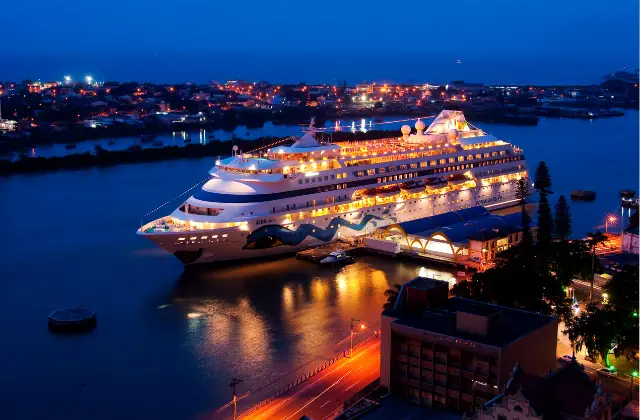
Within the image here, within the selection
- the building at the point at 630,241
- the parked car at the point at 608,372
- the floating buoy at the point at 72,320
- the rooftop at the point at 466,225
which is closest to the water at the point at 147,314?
the floating buoy at the point at 72,320

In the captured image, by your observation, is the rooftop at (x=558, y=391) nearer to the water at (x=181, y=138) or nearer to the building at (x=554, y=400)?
the building at (x=554, y=400)

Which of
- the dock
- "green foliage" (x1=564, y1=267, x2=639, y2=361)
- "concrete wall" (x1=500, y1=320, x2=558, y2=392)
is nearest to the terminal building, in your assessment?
the dock

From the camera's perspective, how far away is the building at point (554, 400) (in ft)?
21.6

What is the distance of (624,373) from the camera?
31.5ft

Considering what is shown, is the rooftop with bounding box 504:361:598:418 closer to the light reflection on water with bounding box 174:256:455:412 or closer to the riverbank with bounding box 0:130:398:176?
the light reflection on water with bounding box 174:256:455:412

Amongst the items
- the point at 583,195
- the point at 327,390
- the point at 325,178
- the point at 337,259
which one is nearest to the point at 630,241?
the point at 337,259

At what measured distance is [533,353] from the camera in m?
8.55

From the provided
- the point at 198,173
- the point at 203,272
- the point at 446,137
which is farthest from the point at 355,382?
the point at 198,173

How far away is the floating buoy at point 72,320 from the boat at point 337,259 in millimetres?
5054

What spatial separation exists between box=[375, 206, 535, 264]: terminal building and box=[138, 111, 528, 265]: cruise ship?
1.02m

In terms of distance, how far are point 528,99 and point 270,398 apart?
68.6 metres

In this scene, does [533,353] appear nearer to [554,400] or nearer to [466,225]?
[554,400]

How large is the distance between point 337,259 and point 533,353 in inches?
298

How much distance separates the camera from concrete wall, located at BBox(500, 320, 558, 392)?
8117mm
